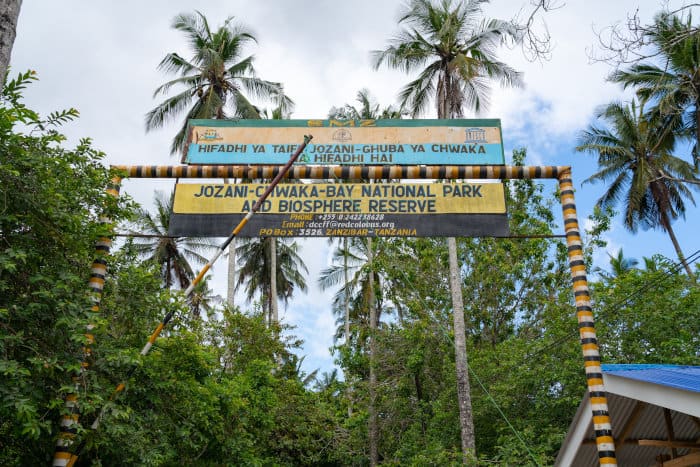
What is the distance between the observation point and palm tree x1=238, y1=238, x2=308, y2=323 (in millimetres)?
30219

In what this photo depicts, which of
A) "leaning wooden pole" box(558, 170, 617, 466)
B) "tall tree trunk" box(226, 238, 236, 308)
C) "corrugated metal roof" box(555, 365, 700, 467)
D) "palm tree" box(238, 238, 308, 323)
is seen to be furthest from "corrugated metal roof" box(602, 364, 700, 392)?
"palm tree" box(238, 238, 308, 323)

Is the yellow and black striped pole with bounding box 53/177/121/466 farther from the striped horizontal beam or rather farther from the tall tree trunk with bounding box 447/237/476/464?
the tall tree trunk with bounding box 447/237/476/464

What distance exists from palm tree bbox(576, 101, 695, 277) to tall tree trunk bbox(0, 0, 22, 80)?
23.2 metres

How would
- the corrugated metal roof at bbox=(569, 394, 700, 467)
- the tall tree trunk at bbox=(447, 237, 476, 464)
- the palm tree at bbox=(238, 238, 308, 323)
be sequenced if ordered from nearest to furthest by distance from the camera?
the corrugated metal roof at bbox=(569, 394, 700, 467)
the tall tree trunk at bbox=(447, 237, 476, 464)
the palm tree at bbox=(238, 238, 308, 323)

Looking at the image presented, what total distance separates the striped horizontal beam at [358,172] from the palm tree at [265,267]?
2093 centimetres

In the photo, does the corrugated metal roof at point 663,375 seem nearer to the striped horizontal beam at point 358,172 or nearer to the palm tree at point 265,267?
the striped horizontal beam at point 358,172

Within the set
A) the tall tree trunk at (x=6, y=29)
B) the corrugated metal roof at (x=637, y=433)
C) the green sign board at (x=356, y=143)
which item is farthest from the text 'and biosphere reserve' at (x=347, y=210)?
the tall tree trunk at (x=6, y=29)

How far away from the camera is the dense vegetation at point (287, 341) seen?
18.1ft

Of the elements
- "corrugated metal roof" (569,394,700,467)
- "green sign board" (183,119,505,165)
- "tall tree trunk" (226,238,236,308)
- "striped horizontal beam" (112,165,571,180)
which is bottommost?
"corrugated metal roof" (569,394,700,467)

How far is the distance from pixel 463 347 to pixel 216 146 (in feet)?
24.8

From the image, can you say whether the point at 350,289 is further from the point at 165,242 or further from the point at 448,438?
the point at 448,438

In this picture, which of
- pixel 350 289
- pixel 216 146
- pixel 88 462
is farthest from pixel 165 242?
pixel 88 462

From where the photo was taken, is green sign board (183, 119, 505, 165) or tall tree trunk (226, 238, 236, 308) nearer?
green sign board (183, 119, 505, 165)

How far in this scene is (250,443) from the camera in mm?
12180
